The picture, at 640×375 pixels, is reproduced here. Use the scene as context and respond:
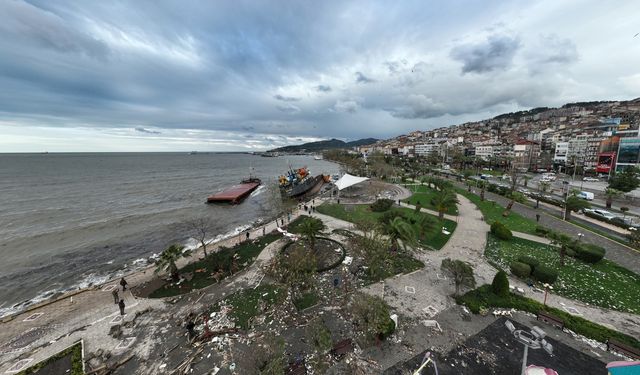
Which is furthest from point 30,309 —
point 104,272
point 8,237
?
point 8,237

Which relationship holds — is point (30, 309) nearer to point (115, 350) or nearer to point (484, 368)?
point (115, 350)

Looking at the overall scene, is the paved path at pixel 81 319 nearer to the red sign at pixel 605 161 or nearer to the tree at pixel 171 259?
the tree at pixel 171 259

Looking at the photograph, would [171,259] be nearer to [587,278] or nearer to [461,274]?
[461,274]

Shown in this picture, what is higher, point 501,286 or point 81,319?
point 501,286

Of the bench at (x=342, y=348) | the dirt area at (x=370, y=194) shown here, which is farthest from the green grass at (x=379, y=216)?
the bench at (x=342, y=348)

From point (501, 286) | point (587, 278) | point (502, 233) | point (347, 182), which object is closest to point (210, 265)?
point (501, 286)

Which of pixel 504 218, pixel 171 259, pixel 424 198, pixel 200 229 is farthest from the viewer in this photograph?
pixel 424 198

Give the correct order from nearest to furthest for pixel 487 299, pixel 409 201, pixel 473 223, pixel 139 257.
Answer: pixel 487 299 → pixel 139 257 → pixel 473 223 → pixel 409 201
